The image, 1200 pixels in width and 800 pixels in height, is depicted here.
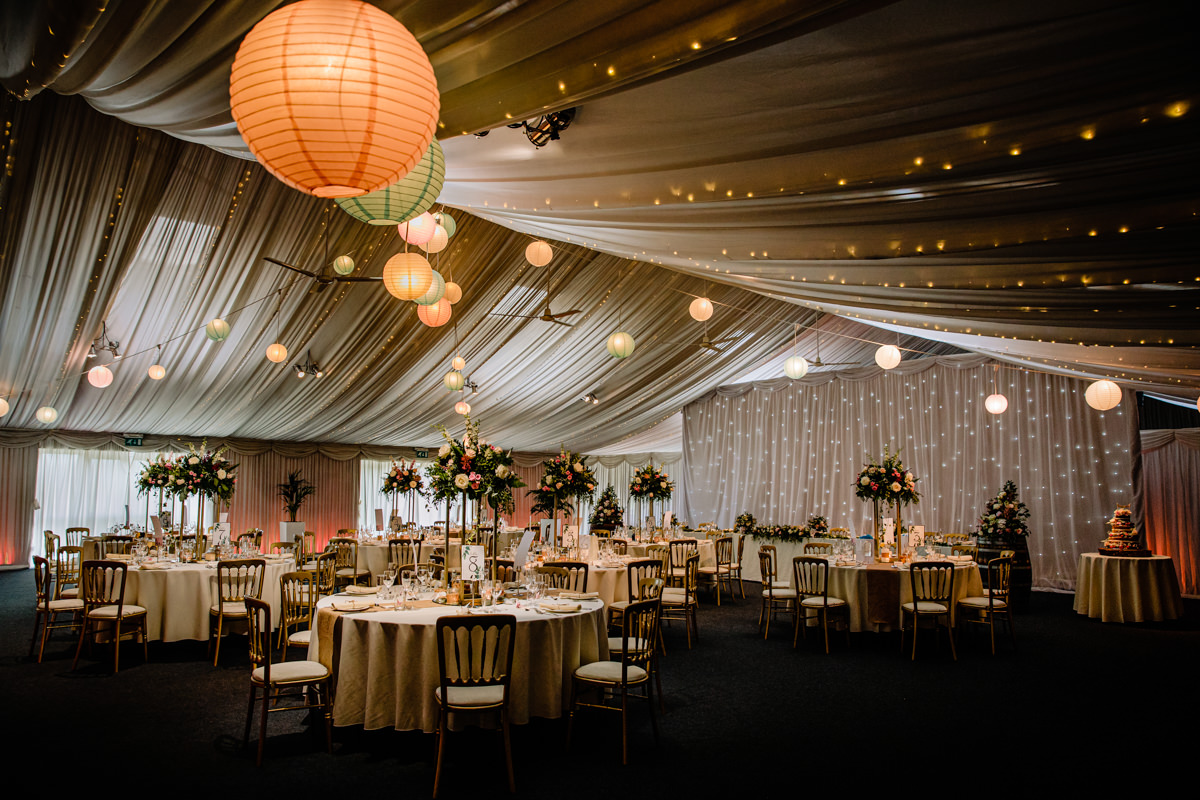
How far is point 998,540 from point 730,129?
895cm

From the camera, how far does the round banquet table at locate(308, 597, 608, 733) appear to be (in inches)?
169

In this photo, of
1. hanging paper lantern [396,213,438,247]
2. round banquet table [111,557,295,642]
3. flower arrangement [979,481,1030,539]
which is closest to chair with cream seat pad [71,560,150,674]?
round banquet table [111,557,295,642]

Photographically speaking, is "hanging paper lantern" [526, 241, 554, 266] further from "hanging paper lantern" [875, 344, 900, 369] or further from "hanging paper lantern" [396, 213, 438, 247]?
"hanging paper lantern" [875, 344, 900, 369]

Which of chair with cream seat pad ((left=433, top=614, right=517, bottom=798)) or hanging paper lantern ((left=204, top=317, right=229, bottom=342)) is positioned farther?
hanging paper lantern ((left=204, top=317, right=229, bottom=342))

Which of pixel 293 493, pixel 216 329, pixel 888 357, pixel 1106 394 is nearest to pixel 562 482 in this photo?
pixel 216 329

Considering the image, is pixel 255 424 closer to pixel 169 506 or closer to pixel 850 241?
pixel 169 506

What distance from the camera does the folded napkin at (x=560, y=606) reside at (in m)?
4.68

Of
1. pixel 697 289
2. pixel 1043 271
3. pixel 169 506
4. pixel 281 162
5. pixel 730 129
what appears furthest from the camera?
pixel 169 506

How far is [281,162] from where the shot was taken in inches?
70.4

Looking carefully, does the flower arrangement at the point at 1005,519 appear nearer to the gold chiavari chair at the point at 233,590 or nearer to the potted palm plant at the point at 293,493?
the gold chiavari chair at the point at 233,590

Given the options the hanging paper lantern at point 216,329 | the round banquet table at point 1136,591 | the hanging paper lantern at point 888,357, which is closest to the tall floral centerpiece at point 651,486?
the hanging paper lantern at point 888,357

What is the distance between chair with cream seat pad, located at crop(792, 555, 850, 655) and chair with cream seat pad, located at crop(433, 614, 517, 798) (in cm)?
406

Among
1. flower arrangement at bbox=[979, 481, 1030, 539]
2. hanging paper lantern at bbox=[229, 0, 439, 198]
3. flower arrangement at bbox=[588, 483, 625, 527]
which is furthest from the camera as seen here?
flower arrangement at bbox=[588, 483, 625, 527]

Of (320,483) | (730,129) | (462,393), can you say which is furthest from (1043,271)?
(320,483)
